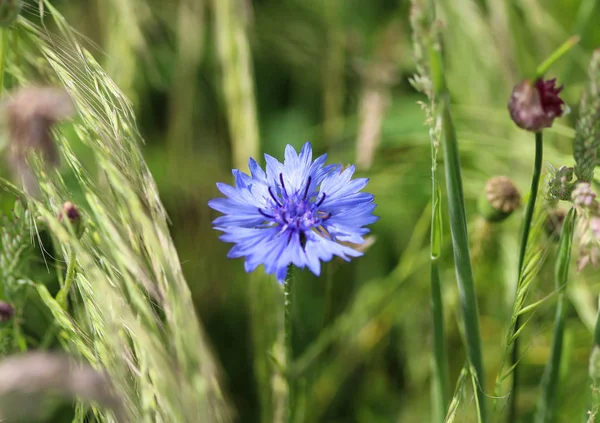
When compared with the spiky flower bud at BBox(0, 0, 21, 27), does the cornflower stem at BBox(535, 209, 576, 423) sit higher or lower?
lower

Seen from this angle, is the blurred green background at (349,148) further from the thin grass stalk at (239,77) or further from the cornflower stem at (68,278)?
the cornflower stem at (68,278)

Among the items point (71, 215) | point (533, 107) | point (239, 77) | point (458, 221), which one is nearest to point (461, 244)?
point (458, 221)

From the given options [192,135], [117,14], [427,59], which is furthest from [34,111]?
[192,135]

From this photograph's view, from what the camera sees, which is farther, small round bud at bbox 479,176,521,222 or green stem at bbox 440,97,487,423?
small round bud at bbox 479,176,521,222

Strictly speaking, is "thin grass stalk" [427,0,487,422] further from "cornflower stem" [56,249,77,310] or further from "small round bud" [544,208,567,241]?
"cornflower stem" [56,249,77,310]

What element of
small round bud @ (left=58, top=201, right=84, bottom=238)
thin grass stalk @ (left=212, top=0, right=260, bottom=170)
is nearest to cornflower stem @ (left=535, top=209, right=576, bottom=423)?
small round bud @ (left=58, top=201, right=84, bottom=238)

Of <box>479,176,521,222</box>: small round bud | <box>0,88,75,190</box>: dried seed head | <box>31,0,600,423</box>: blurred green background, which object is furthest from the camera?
<box>31,0,600,423</box>: blurred green background
